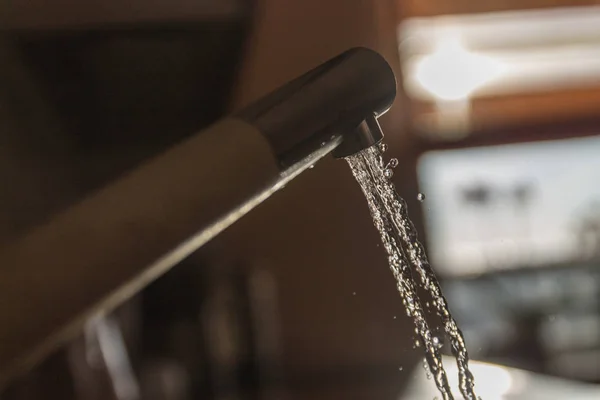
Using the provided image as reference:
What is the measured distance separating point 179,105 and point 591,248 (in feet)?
2.20

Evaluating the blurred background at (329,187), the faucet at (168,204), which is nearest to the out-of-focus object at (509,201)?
the blurred background at (329,187)

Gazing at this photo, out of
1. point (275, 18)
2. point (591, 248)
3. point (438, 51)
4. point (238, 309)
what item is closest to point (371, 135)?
point (275, 18)

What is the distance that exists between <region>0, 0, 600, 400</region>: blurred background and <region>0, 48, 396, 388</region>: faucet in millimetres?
132

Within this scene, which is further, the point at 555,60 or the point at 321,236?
the point at 555,60

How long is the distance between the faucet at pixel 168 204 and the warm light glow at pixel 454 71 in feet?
2.24

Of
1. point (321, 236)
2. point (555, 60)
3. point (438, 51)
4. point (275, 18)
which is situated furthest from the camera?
point (555, 60)

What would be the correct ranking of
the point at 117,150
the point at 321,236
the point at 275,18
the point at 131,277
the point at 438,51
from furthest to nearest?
the point at 438,51
the point at 321,236
the point at 117,150
the point at 275,18
the point at 131,277

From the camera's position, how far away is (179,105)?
1.77ft

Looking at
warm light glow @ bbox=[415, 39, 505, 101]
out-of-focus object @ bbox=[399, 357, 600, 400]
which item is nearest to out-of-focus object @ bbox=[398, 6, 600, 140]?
warm light glow @ bbox=[415, 39, 505, 101]

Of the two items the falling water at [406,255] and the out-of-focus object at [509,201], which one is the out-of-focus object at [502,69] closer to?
the out-of-focus object at [509,201]

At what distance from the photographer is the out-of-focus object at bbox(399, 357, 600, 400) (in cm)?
38

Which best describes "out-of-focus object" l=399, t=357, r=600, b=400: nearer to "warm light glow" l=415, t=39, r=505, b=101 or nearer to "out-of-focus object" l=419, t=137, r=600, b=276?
"out-of-focus object" l=419, t=137, r=600, b=276

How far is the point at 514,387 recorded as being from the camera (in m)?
0.56

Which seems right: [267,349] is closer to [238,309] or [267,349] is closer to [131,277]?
[238,309]
